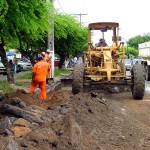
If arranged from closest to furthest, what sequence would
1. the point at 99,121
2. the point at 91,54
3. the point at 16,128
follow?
1. the point at 16,128
2. the point at 99,121
3. the point at 91,54

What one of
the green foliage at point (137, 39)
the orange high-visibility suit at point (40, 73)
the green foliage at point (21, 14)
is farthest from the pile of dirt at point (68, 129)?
the green foliage at point (137, 39)

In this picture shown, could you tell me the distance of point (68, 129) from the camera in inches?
327

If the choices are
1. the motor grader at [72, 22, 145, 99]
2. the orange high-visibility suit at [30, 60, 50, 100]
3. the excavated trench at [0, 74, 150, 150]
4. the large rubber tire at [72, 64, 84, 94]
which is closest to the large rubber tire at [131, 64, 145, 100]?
the motor grader at [72, 22, 145, 99]

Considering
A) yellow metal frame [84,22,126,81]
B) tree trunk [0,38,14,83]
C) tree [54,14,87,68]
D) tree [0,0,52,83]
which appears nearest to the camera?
tree [0,0,52,83]

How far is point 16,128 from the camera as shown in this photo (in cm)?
800

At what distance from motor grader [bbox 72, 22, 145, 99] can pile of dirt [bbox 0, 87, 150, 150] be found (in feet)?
11.4

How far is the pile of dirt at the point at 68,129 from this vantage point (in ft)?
24.3

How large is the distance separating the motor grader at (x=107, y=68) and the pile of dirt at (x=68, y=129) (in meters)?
3.48

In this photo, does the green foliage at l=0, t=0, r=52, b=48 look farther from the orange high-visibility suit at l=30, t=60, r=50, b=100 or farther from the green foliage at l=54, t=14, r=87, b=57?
the green foliage at l=54, t=14, r=87, b=57

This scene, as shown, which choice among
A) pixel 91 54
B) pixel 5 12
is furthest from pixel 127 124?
pixel 91 54

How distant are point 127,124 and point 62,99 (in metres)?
2.95

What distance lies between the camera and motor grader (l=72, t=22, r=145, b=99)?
51.9ft

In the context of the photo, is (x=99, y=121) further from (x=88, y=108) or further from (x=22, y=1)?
(x=22, y=1)

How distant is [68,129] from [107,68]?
8557 mm
